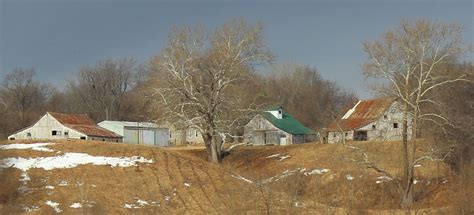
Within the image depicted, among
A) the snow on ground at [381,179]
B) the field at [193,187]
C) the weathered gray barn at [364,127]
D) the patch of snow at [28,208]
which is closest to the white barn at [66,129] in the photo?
the weathered gray barn at [364,127]

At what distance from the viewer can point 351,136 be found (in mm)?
59906

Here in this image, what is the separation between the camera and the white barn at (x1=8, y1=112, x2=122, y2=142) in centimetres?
5959

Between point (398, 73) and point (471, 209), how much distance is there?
11.8m

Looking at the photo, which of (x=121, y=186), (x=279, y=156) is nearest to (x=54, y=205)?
(x=121, y=186)

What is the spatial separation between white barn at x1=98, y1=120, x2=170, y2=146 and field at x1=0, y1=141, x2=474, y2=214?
3128 cm

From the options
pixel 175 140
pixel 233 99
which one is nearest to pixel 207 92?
pixel 233 99

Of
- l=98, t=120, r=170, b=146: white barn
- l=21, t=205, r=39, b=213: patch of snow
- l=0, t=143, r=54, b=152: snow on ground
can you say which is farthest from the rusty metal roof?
l=21, t=205, r=39, b=213: patch of snow

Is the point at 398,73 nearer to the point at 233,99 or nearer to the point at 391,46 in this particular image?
the point at 391,46

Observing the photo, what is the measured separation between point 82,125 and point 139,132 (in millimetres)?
7673

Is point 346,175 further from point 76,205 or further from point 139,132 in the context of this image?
point 139,132

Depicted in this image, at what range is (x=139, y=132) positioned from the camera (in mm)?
67250

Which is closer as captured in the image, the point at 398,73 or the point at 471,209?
the point at 471,209

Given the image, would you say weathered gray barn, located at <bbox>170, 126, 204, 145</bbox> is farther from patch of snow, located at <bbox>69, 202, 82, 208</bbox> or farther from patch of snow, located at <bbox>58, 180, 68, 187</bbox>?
patch of snow, located at <bbox>69, 202, 82, 208</bbox>

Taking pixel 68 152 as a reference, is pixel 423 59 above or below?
above
